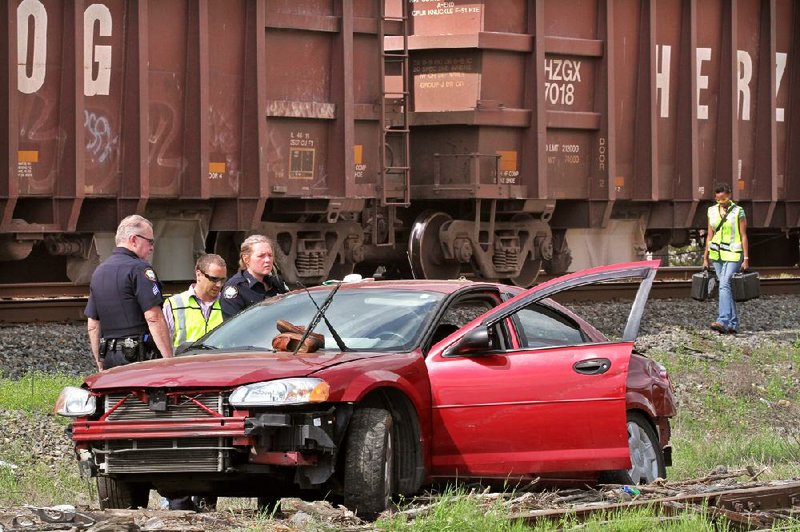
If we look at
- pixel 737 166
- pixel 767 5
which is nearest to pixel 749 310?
pixel 737 166

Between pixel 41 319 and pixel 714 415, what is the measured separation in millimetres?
6795

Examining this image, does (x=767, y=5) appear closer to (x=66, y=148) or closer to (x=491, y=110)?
(x=491, y=110)

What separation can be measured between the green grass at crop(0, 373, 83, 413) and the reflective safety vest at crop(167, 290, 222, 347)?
1964 mm

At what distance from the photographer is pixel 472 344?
7.71 meters

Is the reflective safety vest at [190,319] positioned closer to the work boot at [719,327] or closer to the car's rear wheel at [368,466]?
the car's rear wheel at [368,466]

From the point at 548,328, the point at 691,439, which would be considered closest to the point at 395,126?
the point at 691,439

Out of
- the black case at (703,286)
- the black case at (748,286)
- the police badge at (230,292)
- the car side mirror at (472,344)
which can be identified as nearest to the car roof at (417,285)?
the car side mirror at (472,344)

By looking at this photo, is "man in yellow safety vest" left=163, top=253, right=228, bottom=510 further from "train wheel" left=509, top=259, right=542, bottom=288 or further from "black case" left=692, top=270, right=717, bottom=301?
"train wheel" left=509, top=259, right=542, bottom=288

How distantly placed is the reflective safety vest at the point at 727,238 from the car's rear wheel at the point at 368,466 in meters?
10.8

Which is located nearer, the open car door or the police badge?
the open car door

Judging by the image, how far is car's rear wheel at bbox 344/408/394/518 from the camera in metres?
7.03

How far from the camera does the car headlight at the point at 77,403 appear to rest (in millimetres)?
7230

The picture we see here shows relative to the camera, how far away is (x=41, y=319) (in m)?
15.5

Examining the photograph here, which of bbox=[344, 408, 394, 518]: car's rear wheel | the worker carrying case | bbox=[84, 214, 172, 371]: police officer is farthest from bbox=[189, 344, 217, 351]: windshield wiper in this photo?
the worker carrying case
